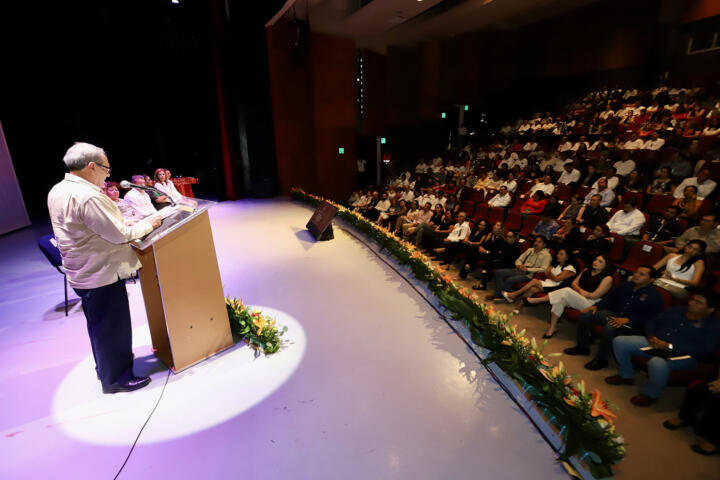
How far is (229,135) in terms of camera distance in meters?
9.96

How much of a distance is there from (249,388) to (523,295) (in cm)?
314

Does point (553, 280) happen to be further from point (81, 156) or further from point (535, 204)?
point (81, 156)

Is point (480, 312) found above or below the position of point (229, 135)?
below

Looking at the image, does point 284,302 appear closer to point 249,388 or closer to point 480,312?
point 249,388

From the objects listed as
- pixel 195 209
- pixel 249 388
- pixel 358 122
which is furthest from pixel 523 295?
pixel 358 122

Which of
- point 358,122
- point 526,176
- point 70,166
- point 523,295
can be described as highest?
point 358,122

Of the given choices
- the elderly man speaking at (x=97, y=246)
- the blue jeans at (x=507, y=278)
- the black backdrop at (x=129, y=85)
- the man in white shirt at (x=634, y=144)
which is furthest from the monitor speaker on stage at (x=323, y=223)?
the man in white shirt at (x=634, y=144)

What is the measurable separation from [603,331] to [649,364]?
0.44 m

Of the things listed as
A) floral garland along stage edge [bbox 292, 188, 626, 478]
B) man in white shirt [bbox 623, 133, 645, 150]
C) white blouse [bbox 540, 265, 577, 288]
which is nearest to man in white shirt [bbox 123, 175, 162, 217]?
floral garland along stage edge [bbox 292, 188, 626, 478]

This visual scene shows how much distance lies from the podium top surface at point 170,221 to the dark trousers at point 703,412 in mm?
3507

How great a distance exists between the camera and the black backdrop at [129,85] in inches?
301

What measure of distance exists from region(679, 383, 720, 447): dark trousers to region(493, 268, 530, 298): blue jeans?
6.13ft

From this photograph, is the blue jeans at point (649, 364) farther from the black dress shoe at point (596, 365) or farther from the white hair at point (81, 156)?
the white hair at point (81, 156)

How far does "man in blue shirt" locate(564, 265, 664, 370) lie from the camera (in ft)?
9.29
